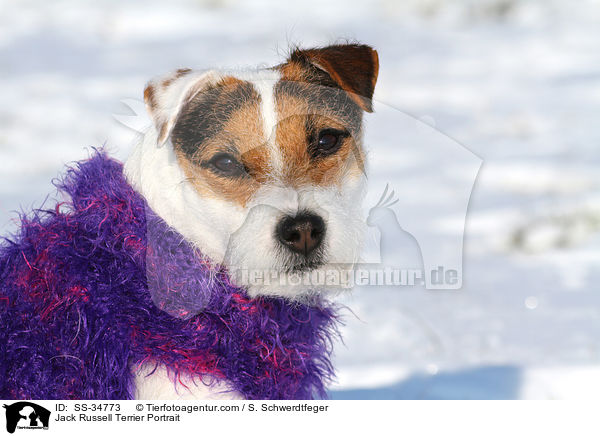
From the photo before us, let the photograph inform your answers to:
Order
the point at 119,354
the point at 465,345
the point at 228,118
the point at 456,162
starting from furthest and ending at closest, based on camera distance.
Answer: the point at 465,345 → the point at 456,162 → the point at 228,118 → the point at 119,354

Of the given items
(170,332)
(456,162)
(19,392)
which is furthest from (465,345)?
(19,392)

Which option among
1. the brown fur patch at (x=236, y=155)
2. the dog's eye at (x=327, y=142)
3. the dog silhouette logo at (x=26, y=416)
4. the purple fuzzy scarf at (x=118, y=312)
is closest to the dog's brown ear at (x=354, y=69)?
the dog's eye at (x=327, y=142)

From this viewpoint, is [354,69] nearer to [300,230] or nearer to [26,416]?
[300,230]

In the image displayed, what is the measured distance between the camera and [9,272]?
1995 millimetres

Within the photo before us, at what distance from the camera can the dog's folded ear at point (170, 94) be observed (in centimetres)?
191

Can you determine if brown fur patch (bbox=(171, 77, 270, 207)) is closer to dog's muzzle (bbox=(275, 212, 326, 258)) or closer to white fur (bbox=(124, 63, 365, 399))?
white fur (bbox=(124, 63, 365, 399))

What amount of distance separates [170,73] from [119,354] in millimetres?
852

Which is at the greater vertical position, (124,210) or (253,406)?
(124,210)

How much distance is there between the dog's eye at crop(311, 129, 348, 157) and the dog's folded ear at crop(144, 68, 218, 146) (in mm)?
Result: 379

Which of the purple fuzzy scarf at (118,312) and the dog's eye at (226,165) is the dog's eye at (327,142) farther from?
the purple fuzzy scarf at (118,312)

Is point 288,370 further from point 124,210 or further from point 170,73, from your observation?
point 170,73

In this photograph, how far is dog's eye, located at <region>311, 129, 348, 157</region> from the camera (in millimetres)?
1958

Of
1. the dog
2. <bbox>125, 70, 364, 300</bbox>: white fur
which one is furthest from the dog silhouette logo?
<bbox>125, 70, 364, 300</bbox>: white fur

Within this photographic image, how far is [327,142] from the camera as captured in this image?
1985mm
